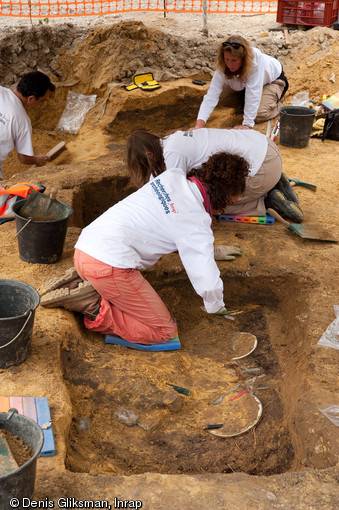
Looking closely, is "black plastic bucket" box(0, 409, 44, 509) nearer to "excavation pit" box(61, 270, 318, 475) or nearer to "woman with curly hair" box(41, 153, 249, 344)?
"excavation pit" box(61, 270, 318, 475)

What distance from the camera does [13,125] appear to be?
584 cm

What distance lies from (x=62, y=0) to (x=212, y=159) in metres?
8.32

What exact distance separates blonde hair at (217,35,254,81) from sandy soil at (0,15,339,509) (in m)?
1.53

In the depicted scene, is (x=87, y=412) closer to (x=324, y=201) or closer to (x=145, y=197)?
(x=145, y=197)

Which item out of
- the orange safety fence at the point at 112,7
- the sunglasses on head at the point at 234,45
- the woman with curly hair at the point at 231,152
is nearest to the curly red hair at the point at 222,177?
the woman with curly hair at the point at 231,152

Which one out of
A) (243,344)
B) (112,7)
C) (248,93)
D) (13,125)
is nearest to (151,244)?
(243,344)

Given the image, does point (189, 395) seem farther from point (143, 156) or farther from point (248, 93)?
point (248, 93)

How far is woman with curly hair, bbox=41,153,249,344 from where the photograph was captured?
3.71 m

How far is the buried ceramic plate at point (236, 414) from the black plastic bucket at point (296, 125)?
4814 millimetres

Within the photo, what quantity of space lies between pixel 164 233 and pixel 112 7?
845 cm

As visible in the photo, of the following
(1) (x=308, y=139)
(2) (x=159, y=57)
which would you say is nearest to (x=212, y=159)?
(1) (x=308, y=139)

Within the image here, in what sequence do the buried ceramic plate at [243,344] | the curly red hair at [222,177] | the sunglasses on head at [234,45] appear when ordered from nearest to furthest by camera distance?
the curly red hair at [222,177], the buried ceramic plate at [243,344], the sunglasses on head at [234,45]

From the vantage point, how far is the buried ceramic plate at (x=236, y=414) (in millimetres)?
3566

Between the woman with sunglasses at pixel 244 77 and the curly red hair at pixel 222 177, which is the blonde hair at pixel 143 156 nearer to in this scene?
the curly red hair at pixel 222 177
